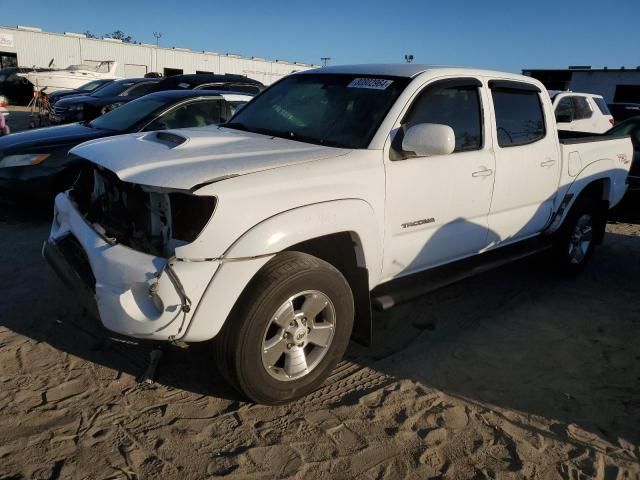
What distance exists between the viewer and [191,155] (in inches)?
117

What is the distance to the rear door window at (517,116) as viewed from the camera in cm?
407

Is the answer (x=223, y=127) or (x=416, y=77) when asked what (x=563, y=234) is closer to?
(x=416, y=77)

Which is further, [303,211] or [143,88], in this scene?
[143,88]

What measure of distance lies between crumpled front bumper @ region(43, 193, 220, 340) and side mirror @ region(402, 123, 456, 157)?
4.53 ft

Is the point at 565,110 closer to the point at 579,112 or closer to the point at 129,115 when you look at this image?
the point at 579,112

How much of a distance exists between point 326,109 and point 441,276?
1.41m

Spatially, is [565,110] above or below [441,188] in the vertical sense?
above

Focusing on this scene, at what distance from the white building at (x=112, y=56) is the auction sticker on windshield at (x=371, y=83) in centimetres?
3295

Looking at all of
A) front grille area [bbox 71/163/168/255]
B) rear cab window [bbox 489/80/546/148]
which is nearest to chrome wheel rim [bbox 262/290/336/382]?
front grille area [bbox 71/163/168/255]

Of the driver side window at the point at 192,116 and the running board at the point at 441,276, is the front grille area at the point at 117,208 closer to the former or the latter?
the running board at the point at 441,276

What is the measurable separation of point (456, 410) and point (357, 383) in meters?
0.61

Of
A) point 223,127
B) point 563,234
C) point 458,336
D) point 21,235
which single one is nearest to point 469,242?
point 458,336

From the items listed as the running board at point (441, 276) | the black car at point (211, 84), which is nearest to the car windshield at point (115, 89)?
the black car at point (211, 84)

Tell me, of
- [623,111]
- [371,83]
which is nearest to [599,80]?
[623,111]
